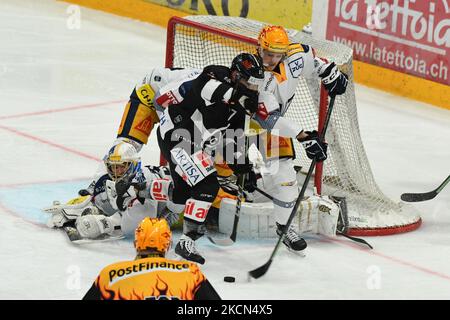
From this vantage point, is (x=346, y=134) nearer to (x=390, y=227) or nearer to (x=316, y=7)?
(x=390, y=227)

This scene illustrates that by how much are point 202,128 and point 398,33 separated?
3957 millimetres

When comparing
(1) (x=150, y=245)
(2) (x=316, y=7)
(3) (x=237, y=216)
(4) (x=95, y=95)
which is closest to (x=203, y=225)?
(3) (x=237, y=216)

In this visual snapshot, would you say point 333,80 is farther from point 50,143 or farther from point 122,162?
point 50,143

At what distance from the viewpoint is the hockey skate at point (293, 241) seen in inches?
268

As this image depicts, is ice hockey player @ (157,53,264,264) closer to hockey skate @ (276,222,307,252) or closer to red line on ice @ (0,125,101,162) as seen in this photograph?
hockey skate @ (276,222,307,252)

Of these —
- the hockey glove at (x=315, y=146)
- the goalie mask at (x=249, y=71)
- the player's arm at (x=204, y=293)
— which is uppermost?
the goalie mask at (x=249, y=71)

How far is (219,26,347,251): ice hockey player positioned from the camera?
6.68 m

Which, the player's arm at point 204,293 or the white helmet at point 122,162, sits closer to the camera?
the player's arm at point 204,293

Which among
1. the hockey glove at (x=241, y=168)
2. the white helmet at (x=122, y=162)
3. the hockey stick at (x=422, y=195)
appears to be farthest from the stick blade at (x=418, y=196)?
the white helmet at (x=122, y=162)

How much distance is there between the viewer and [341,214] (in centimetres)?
713

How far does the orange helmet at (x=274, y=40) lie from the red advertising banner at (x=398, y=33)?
11.3 feet

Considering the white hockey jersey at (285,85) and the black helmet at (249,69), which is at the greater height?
the black helmet at (249,69)

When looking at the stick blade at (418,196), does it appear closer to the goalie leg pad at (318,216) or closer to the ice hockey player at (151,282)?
the goalie leg pad at (318,216)
